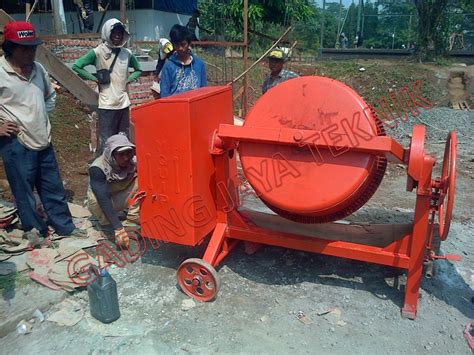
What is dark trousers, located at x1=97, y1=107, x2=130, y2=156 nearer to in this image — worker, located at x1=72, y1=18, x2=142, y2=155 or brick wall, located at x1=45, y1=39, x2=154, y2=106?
worker, located at x1=72, y1=18, x2=142, y2=155

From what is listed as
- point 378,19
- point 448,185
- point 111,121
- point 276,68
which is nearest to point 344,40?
point 378,19

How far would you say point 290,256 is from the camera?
11.9ft

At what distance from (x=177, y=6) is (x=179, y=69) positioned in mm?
11363

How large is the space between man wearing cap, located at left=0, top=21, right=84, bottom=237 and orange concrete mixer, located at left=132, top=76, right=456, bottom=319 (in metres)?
1.03

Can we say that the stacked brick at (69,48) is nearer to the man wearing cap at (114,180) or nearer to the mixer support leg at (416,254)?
the man wearing cap at (114,180)

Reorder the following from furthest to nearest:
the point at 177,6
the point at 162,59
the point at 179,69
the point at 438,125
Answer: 1. the point at 177,6
2. the point at 438,125
3. the point at 162,59
4. the point at 179,69

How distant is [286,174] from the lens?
280 cm

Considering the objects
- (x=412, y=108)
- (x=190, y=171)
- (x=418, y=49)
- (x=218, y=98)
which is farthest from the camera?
(x=418, y=49)

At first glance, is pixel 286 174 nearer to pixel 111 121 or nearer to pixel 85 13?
pixel 111 121

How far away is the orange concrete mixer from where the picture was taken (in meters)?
2.64

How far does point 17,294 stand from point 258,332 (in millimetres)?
1744

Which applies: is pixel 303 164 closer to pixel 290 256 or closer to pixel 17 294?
pixel 290 256

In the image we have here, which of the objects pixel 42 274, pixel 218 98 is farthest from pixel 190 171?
pixel 42 274

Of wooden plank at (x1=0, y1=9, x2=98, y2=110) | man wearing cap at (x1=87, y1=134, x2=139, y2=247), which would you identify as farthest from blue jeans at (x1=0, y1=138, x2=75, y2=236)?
wooden plank at (x1=0, y1=9, x2=98, y2=110)
